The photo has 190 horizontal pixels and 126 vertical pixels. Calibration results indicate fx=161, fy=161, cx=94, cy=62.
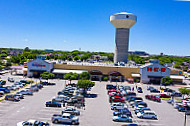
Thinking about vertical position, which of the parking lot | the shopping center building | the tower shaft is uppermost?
the tower shaft

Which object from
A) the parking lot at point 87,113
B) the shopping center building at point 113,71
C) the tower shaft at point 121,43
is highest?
the tower shaft at point 121,43

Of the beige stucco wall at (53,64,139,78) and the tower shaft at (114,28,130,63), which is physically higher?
the tower shaft at (114,28,130,63)

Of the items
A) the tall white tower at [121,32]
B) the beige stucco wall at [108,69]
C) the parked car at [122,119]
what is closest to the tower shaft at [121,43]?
the tall white tower at [121,32]

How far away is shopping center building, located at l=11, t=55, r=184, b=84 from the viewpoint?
51.8m

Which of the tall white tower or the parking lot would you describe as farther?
the tall white tower

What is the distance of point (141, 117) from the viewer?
2309 centimetres

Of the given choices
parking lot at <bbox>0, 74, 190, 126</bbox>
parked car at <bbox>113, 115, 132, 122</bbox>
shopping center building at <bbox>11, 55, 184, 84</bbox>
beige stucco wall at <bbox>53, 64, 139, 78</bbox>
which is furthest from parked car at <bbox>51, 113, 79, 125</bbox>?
beige stucco wall at <bbox>53, 64, 139, 78</bbox>

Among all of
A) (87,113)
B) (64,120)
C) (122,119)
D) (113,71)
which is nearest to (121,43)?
(113,71)

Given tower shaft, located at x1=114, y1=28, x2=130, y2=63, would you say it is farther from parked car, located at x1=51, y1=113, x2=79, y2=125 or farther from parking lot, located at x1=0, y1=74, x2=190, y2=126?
parked car, located at x1=51, y1=113, x2=79, y2=125

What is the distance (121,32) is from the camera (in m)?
73.8

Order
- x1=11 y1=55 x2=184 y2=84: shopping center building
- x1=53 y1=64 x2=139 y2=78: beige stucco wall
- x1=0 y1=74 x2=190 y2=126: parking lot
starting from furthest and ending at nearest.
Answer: x1=53 y1=64 x2=139 y2=78: beige stucco wall → x1=11 y1=55 x2=184 y2=84: shopping center building → x1=0 y1=74 x2=190 y2=126: parking lot

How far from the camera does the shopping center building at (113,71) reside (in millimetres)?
51750

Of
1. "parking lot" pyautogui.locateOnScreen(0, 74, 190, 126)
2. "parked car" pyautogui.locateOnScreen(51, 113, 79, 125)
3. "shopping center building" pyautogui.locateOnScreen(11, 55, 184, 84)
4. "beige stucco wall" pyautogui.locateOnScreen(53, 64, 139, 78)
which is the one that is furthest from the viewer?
"beige stucco wall" pyautogui.locateOnScreen(53, 64, 139, 78)

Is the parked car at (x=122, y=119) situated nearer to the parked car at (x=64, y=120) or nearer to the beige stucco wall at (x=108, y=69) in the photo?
the parked car at (x=64, y=120)
